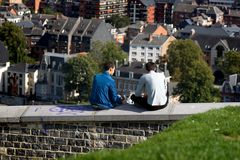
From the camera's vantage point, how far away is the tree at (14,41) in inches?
2295

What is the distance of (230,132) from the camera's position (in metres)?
8.70

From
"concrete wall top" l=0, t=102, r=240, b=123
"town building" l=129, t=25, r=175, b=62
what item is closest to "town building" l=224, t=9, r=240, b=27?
"town building" l=129, t=25, r=175, b=62

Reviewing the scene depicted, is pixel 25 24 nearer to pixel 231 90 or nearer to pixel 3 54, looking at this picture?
pixel 3 54

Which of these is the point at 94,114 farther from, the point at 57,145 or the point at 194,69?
the point at 194,69

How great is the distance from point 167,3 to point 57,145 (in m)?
77.0

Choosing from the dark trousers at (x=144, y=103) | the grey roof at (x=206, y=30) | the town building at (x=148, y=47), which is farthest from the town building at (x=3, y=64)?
the dark trousers at (x=144, y=103)

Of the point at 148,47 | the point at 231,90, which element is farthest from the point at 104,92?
the point at 148,47

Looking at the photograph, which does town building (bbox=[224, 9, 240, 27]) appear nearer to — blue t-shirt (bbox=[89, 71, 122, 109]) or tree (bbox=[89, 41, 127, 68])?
tree (bbox=[89, 41, 127, 68])

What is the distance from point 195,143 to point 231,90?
125ft

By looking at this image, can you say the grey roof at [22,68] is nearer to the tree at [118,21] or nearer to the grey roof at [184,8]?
the tree at [118,21]

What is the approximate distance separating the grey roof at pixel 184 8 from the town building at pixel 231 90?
3728cm

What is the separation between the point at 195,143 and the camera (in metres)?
7.69

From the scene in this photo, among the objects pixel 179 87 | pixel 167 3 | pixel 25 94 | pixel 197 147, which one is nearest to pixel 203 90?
pixel 179 87

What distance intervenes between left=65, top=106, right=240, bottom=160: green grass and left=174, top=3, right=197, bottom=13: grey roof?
2904 inches
